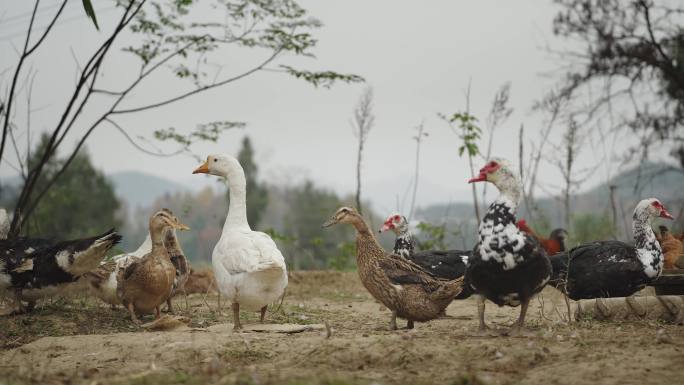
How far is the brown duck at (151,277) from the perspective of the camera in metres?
6.88

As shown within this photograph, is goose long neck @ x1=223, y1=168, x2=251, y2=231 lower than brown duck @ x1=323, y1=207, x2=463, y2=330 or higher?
higher

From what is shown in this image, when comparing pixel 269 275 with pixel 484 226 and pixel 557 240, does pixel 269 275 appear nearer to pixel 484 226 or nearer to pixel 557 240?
pixel 484 226

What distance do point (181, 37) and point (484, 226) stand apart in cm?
658

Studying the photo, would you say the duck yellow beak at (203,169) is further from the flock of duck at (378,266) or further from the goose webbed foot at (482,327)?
the goose webbed foot at (482,327)

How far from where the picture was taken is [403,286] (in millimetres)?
6102

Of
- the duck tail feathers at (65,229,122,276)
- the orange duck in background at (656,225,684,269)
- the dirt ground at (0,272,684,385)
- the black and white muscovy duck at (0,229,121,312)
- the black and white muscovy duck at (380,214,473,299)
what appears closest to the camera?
the dirt ground at (0,272,684,385)

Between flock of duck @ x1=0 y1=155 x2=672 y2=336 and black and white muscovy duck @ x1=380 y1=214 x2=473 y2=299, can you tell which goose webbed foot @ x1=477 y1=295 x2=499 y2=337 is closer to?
flock of duck @ x1=0 y1=155 x2=672 y2=336

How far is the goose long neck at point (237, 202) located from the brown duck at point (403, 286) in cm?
119

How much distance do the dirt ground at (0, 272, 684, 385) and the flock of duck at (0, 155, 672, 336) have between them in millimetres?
383

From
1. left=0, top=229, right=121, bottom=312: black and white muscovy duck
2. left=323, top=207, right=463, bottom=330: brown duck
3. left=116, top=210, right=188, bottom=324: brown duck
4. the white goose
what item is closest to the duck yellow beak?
left=116, top=210, right=188, bottom=324: brown duck

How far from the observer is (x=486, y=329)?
5.88 m

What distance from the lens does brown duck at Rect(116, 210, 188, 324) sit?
6883 millimetres

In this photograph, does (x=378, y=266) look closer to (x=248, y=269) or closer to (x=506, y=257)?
(x=248, y=269)

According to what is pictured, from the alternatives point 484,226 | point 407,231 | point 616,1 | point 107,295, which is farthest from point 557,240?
point 107,295
